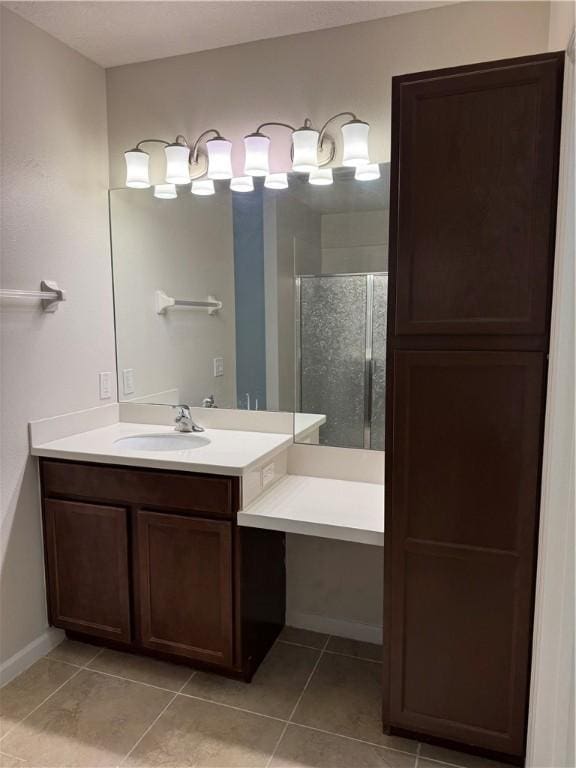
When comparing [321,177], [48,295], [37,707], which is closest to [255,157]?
[321,177]

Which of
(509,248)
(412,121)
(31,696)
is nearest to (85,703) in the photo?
(31,696)

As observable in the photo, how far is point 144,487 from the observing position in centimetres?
207

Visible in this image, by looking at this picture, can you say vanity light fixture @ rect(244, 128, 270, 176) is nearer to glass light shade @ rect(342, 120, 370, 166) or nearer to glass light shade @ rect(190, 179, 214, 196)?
glass light shade @ rect(190, 179, 214, 196)

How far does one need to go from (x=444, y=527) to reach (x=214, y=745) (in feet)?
3.50

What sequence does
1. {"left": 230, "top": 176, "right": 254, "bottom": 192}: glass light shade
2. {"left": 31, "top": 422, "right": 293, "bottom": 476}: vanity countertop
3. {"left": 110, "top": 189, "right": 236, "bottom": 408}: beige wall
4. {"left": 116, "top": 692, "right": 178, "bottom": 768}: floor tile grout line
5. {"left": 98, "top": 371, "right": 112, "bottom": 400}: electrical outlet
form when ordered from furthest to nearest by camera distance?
{"left": 98, "top": 371, "right": 112, "bottom": 400}: electrical outlet
{"left": 110, "top": 189, "right": 236, "bottom": 408}: beige wall
{"left": 230, "top": 176, "right": 254, "bottom": 192}: glass light shade
{"left": 31, "top": 422, "right": 293, "bottom": 476}: vanity countertop
{"left": 116, "top": 692, "right": 178, "bottom": 768}: floor tile grout line

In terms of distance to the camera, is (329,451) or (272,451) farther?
(329,451)

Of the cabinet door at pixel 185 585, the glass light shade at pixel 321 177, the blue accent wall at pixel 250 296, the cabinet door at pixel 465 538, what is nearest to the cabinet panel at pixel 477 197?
the cabinet door at pixel 465 538

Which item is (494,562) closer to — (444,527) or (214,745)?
(444,527)

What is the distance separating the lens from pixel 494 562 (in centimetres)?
163

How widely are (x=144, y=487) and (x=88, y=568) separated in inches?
18.0

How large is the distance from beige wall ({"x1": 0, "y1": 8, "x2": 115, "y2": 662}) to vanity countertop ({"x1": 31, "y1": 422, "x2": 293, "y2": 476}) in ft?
0.50

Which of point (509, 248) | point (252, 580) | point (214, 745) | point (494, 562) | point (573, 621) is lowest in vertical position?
point (214, 745)

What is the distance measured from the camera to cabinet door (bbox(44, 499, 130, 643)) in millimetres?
2143

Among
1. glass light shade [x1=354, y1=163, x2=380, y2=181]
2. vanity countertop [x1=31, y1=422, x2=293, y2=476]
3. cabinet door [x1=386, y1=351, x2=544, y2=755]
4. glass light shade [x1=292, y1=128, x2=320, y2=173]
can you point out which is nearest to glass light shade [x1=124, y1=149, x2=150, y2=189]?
glass light shade [x1=292, y1=128, x2=320, y2=173]
